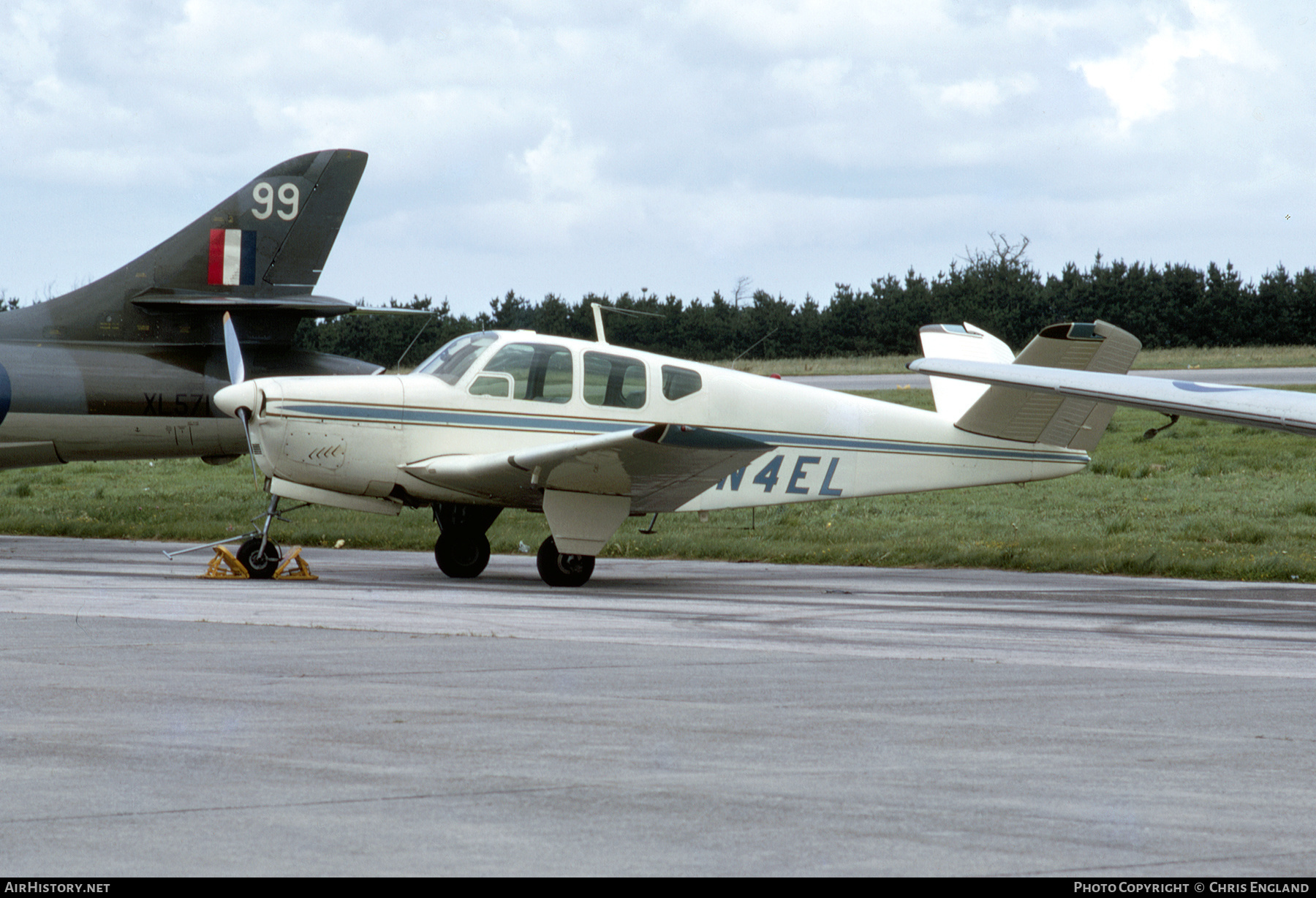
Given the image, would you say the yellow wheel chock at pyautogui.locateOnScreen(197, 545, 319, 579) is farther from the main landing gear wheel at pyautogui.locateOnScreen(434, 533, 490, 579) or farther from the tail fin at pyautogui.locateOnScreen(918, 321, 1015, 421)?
the tail fin at pyautogui.locateOnScreen(918, 321, 1015, 421)

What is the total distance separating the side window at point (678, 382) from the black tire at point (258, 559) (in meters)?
4.24

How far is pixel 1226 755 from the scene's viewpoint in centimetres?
545

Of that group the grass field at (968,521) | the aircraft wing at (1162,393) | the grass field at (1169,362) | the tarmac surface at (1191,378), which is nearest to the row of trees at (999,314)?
the grass field at (1169,362)

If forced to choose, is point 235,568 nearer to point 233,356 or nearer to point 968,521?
point 233,356

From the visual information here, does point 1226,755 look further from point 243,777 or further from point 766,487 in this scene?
point 766,487

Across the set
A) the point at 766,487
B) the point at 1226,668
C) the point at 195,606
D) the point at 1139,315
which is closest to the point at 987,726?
the point at 1226,668

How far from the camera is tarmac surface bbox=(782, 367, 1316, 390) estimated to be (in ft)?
129

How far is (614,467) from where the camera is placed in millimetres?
13094

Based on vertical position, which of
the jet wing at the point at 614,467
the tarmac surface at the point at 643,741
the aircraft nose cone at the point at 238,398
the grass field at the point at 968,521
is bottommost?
the grass field at the point at 968,521

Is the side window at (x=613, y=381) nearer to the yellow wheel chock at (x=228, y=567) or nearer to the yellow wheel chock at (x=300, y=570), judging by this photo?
the yellow wheel chock at (x=300, y=570)

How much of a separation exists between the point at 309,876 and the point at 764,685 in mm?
3744

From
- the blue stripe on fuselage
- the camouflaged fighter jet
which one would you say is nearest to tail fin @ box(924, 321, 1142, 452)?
the blue stripe on fuselage

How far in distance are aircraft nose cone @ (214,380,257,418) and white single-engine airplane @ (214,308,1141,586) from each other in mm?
18

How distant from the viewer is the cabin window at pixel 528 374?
47.4ft
